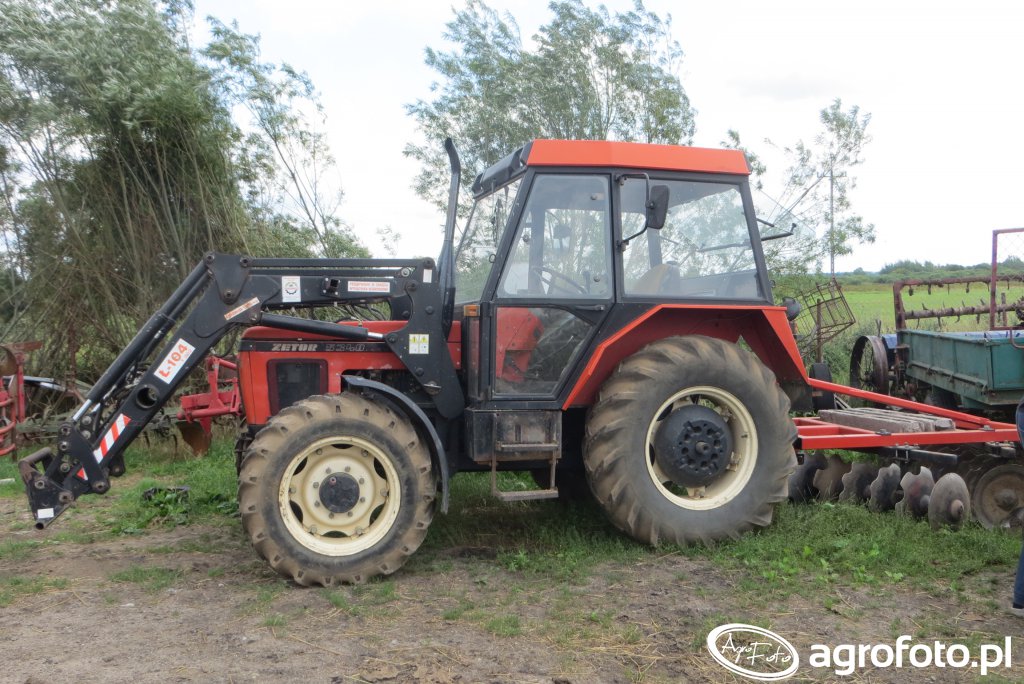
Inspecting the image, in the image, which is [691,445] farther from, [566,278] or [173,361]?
[173,361]

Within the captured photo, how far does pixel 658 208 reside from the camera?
4777mm

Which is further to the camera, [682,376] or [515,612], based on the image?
[682,376]

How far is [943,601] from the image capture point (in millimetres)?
4324

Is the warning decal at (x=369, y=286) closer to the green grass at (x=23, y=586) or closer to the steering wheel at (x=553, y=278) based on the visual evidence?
the steering wheel at (x=553, y=278)

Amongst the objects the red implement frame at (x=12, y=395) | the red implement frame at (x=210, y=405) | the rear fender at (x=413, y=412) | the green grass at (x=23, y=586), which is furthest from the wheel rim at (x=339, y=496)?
the red implement frame at (x=12, y=395)

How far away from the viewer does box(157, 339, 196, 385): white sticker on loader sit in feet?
15.7

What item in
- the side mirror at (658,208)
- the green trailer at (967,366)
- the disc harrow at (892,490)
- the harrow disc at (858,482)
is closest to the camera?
the side mirror at (658,208)

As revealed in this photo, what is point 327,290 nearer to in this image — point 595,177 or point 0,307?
point 595,177

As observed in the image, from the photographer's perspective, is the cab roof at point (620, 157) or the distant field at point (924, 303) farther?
the distant field at point (924, 303)

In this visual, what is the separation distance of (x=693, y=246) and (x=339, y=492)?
2.55 metres

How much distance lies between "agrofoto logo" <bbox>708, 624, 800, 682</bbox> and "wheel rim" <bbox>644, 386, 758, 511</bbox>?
4.20 feet

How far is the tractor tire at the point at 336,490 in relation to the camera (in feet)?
14.9

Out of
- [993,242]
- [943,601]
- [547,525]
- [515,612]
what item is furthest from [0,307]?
[993,242]

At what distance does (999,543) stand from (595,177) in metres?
3.15
